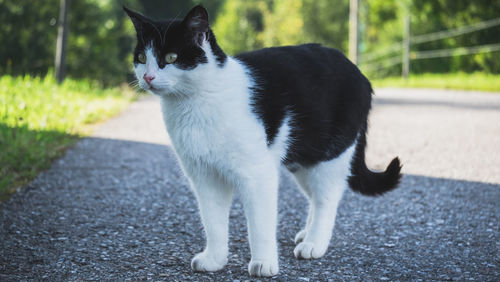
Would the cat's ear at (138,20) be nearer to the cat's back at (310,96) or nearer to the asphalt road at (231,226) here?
the cat's back at (310,96)

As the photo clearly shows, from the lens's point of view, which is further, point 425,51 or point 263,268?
A: point 425,51

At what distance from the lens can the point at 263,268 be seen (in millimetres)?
2402

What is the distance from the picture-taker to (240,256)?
277cm

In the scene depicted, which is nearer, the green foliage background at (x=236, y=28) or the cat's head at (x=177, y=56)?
the cat's head at (x=177, y=56)

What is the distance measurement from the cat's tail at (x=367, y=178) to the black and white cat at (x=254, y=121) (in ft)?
0.07

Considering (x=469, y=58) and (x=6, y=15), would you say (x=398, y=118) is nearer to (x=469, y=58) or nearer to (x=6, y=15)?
(x=6, y=15)

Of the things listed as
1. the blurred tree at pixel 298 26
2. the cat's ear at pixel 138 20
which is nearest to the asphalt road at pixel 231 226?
the cat's ear at pixel 138 20

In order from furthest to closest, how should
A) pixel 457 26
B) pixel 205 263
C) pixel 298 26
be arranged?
1. pixel 298 26
2. pixel 457 26
3. pixel 205 263

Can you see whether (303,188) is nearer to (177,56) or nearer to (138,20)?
(177,56)

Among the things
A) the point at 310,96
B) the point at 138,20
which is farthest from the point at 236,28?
the point at 138,20

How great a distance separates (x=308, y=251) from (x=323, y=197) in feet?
1.02

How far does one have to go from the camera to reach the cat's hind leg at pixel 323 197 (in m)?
2.74

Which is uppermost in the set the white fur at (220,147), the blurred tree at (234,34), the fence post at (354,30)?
the white fur at (220,147)

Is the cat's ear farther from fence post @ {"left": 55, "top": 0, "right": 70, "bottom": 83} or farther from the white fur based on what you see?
fence post @ {"left": 55, "top": 0, "right": 70, "bottom": 83}
